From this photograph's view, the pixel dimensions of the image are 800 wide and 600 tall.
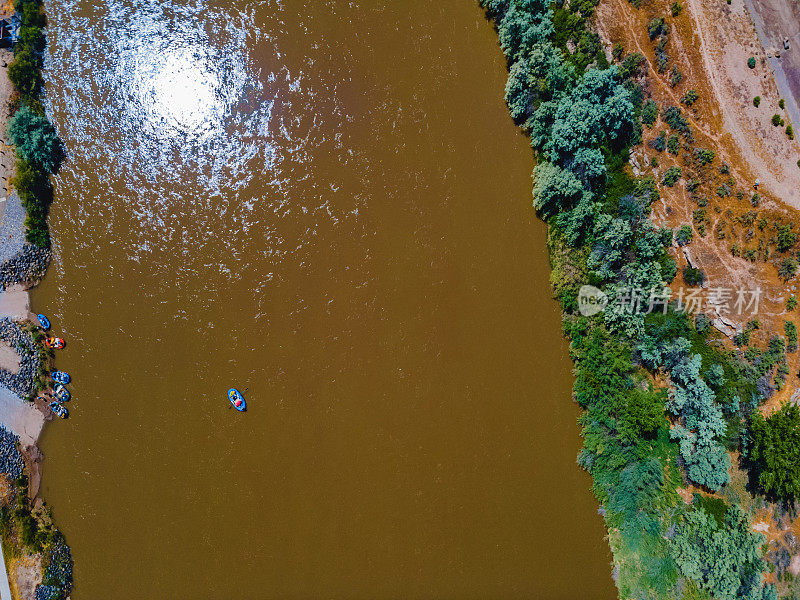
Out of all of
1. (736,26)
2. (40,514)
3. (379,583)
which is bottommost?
(379,583)

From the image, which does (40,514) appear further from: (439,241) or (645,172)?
(645,172)

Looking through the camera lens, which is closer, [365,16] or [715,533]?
[715,533]

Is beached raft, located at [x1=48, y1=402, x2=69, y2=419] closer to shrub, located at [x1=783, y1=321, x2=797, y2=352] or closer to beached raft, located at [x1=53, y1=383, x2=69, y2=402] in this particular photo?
beached raft, located at [x1=53, y1=383, x2=69, y2=402]

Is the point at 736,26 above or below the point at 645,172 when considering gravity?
above

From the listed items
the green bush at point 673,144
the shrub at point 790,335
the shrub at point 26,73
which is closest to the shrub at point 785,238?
the shrub at point 790,335

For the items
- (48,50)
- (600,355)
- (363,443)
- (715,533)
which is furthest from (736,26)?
(48,50)

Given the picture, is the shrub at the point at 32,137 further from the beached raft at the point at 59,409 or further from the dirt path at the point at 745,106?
the dirt path at the point at 745,106
